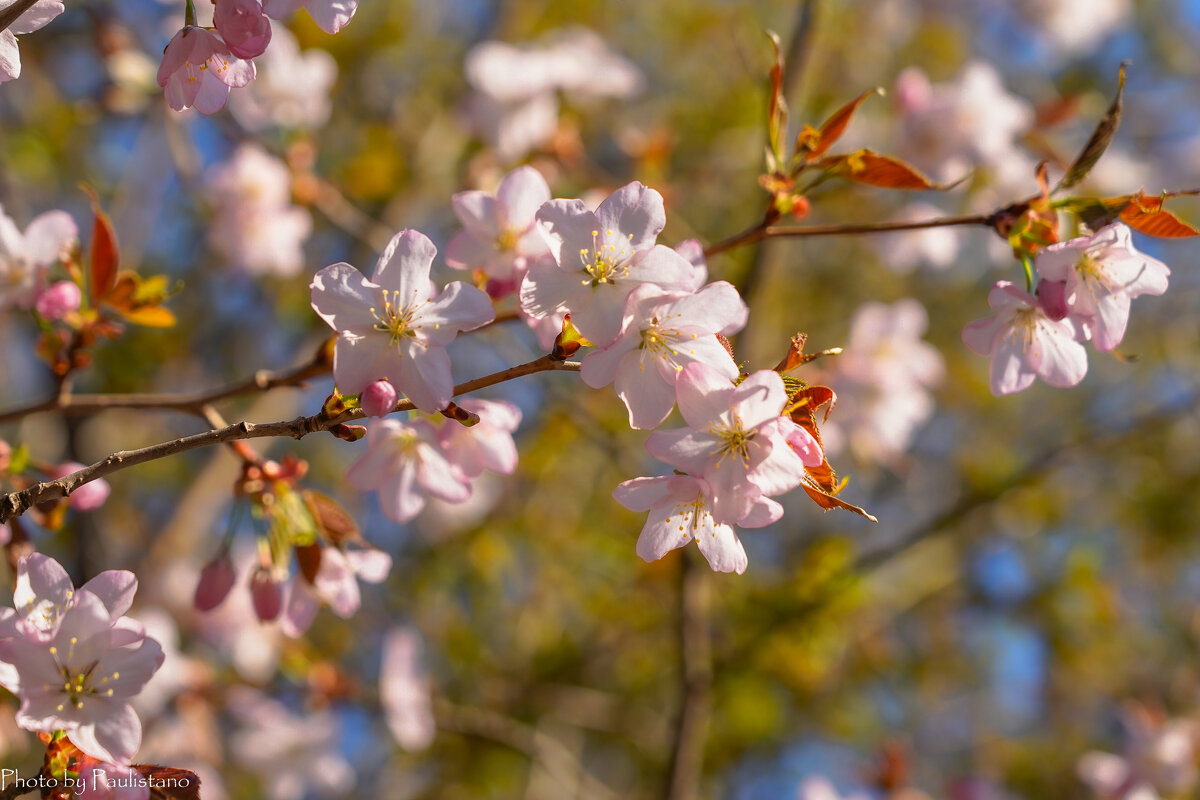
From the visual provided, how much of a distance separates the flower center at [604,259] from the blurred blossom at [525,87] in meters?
1.54

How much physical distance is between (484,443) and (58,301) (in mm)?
609

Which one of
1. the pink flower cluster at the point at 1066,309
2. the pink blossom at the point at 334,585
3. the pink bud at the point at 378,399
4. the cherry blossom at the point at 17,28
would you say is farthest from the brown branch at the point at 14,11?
the pink flower cluster at the point at 1066,309

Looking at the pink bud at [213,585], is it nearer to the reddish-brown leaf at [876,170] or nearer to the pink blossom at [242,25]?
the pink blossom at [242,25]

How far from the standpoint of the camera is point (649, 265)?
3.28 feet

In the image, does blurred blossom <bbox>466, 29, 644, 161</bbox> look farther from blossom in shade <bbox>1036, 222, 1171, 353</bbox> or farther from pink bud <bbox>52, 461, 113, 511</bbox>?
blossom in shade <bbox>1036, 222, 1171, 353</bbox>

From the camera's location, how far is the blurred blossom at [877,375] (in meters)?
2.34

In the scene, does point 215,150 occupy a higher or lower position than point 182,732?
higher

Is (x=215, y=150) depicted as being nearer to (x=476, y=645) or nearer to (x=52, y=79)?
(x=52, y=79)

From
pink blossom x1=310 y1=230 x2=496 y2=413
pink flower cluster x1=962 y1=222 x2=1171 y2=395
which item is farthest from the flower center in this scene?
pink flower cluster x1=962 y1=222 x2=1171 y2=395

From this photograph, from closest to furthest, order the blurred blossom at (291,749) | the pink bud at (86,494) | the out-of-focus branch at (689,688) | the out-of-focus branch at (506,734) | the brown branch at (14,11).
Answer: the brown branch at (14,11), the pink bud at (86,494), the out-of-focus branch at (689,688), the out-of-focus branch at (506,734), the blurred blossom at (291,749)

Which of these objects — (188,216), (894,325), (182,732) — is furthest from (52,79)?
(894,325)

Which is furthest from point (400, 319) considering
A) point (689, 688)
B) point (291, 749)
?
point (291, 749)

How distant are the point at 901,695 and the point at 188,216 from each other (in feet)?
11.5

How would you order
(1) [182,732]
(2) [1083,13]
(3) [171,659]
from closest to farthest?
(3) [171,659]
(1) [182,732]
(2) [1083,13]
